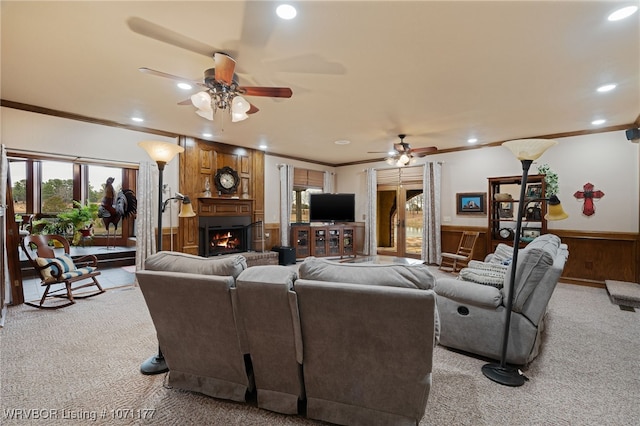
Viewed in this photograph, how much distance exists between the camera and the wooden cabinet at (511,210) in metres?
5.18

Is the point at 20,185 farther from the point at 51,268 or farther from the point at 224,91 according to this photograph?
the point at 224,91

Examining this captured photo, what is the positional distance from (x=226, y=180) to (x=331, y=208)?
279 cm

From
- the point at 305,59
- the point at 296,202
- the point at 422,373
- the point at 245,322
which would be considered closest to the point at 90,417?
the point at 245,322

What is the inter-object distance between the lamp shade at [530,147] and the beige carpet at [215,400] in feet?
5.49

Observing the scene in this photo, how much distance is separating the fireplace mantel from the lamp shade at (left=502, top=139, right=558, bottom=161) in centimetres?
503

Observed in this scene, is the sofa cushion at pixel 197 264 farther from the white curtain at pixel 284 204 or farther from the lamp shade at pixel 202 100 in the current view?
the white curtain at pixel 284 204

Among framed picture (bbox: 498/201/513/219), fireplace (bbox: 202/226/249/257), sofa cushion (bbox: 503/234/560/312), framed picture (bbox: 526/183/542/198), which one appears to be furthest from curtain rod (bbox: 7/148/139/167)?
framed picture (bbox: 526/183/542/198)

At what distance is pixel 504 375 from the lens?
2.22 meters

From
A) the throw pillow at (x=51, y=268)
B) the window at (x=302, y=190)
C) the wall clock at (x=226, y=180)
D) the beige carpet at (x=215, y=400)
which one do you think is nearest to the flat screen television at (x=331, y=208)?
the window at (x=302, y=190)

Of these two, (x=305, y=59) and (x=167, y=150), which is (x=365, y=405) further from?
(x=305, y=59)

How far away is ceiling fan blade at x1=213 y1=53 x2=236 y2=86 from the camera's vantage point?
244 centimetres

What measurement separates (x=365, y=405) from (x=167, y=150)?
252 centimetres

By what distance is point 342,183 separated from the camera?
28.0 feet

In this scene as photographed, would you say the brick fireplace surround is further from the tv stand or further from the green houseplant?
the green houseplant
